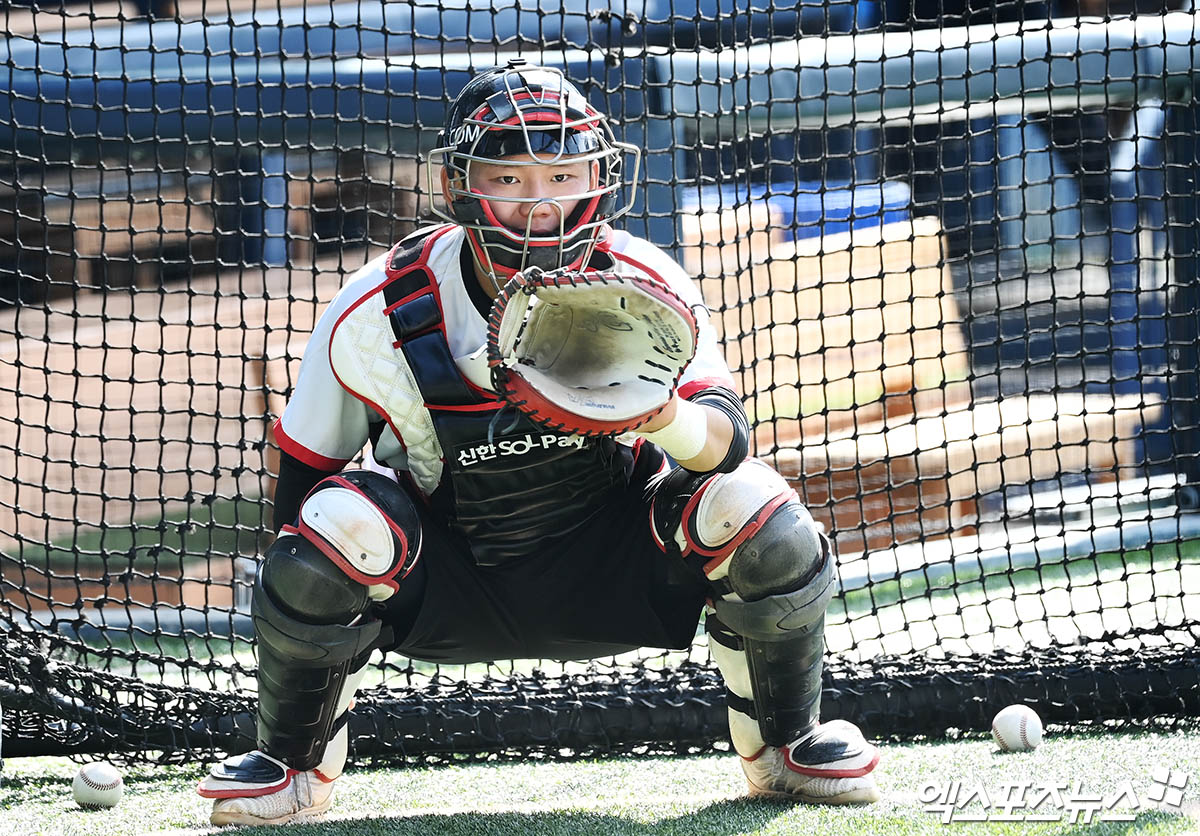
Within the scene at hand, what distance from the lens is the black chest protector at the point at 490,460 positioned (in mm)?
2217

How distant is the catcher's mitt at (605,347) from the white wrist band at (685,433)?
78mm

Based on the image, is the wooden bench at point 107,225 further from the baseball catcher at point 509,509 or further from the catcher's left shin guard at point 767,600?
the catcher's left shin guard at point 767,600

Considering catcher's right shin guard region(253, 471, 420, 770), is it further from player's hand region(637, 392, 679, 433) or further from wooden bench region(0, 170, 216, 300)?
wooden bench region(0, 170, 216, 300)

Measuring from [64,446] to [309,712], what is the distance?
3.73 m

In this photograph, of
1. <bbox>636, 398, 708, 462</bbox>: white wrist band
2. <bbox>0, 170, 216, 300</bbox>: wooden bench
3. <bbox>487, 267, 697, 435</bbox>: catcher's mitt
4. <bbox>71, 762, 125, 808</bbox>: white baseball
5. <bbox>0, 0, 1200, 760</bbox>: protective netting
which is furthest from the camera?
<bbox>0, 170, 216, 300</bbox>: wooden bench

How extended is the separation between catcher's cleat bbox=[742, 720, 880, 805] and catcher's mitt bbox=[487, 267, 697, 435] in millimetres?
709

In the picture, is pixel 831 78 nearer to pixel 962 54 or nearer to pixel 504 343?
pixel 962 54

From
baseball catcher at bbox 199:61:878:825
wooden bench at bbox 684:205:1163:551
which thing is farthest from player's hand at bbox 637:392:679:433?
wooden bench at bbox 684:205:1163:551

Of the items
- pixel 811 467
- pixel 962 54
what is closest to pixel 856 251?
pixel 811 467

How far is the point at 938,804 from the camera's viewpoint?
2.23m

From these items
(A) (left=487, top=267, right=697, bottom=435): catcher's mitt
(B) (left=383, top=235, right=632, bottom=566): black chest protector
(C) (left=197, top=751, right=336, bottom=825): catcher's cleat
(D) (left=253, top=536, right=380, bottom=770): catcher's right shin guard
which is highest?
(A) (left=487, top=267, right=697, bottom=435): catcher's mitt

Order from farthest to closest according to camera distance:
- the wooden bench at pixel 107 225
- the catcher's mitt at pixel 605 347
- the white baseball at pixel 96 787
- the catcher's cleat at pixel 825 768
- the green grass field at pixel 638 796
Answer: the wooden bench at pixel 107 225 < the white baseball at pixel 96 787 < the catcher's cleat at pixel 825 768 < the green grass field at pixel 638 796 < the catcher's mitt at pixel 605 347

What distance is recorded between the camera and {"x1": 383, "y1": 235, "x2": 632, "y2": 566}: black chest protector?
7.27ft

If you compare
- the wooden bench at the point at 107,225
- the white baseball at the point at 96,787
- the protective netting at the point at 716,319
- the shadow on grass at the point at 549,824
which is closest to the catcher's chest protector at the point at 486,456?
the shadow on grass at the point at 549,824
